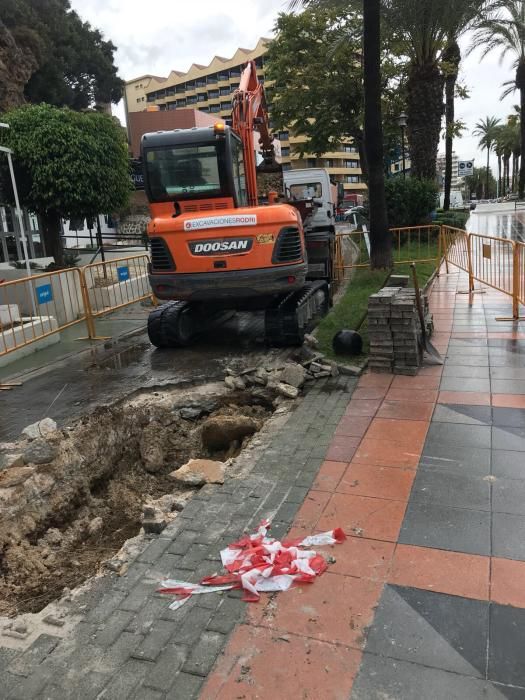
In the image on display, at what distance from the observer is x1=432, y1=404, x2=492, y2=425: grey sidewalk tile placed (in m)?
5.12

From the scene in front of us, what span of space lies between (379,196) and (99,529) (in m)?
9.98

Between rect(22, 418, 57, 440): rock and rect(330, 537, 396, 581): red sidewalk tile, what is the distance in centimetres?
326

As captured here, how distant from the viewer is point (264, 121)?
414 inches

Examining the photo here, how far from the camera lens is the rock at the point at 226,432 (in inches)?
215

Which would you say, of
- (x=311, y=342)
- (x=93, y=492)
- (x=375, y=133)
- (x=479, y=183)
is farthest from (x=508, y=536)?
(x=479, y=183)

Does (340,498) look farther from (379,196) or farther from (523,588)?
(379,196)

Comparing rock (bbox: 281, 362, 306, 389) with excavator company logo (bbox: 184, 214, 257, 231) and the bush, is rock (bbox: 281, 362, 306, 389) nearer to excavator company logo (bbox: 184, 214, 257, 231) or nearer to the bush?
excavator company logo (bbox: 184, 214, 257, 231)

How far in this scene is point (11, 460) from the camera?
16.4ft

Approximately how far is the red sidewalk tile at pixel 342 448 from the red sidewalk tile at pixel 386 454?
0.16ft

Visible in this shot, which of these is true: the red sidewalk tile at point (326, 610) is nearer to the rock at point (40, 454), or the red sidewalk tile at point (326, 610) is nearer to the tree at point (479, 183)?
the rock at point (40, 454)

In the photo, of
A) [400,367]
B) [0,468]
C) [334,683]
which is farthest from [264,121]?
[334,683]

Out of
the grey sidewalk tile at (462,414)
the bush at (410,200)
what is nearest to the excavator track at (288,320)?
the grey sidewalk tile at (462,414)

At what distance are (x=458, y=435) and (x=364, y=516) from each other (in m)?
1.55

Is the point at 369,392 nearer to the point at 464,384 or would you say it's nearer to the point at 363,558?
the point at 464,384
